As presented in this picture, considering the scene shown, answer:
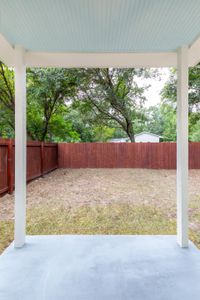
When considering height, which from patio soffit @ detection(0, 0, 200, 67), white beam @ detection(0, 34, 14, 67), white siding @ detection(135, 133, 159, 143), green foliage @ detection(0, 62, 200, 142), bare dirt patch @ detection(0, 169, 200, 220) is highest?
green foliage @ detection(0, 62, 200, 142)

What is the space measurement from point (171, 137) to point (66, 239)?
620 inches

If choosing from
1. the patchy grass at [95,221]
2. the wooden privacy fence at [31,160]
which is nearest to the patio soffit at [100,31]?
the patchy grass at [95,221]

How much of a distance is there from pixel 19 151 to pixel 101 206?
8.27ft

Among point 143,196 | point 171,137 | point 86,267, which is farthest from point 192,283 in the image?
point 171,137

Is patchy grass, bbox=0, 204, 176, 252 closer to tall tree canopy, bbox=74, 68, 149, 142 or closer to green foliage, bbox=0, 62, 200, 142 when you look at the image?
green foliage, bbox=0, 62, 200, 142

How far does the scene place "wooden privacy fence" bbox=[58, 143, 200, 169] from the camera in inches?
358

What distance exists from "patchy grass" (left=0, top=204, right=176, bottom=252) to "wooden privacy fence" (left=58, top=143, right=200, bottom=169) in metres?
4.69

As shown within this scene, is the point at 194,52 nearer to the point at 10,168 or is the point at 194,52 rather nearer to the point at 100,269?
the point at 100,269

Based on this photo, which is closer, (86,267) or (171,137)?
(86,267)

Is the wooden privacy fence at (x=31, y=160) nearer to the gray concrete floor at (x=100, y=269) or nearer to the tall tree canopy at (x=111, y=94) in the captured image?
the gray concrete floor at (x=100, y=269)

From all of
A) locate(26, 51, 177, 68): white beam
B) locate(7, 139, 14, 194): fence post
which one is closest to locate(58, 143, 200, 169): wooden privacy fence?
locate(7, 139, 14, 194): fence post

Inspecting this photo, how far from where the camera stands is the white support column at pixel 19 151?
2.40m

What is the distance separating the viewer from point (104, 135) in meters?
15.6

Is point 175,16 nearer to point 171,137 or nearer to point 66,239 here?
point 66,239
